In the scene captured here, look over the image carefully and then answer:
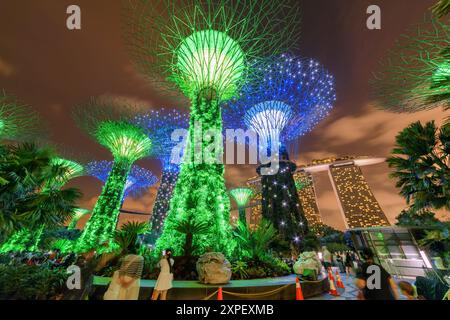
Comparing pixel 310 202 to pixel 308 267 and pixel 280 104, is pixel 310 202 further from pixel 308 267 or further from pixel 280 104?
pixel 308 267

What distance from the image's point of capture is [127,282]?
3709mm

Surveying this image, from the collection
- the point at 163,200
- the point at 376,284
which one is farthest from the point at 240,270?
the point at 163,200

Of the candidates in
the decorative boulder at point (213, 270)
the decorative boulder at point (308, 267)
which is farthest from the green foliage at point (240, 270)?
the decorative boulder at point (308, 267)

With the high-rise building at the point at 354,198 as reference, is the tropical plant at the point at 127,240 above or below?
below

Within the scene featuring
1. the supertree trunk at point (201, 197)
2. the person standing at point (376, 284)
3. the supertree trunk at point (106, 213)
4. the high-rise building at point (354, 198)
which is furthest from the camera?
the high-rise building at point (354, 198)

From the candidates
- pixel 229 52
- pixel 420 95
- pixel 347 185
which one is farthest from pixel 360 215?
pixel 229 52

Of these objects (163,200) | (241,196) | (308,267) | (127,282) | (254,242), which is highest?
(163,200)

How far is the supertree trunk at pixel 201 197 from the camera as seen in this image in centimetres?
922

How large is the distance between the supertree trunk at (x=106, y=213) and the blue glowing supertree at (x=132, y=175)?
17287 mm

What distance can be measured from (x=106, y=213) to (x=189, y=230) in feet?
38.8

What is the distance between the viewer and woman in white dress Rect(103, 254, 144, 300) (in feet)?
11.7

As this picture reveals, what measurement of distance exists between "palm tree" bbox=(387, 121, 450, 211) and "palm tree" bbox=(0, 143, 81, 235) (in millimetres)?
13791

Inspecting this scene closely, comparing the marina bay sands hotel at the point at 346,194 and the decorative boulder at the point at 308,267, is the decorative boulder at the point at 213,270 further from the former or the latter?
the marina bay sands hotel at the point at 346,194
